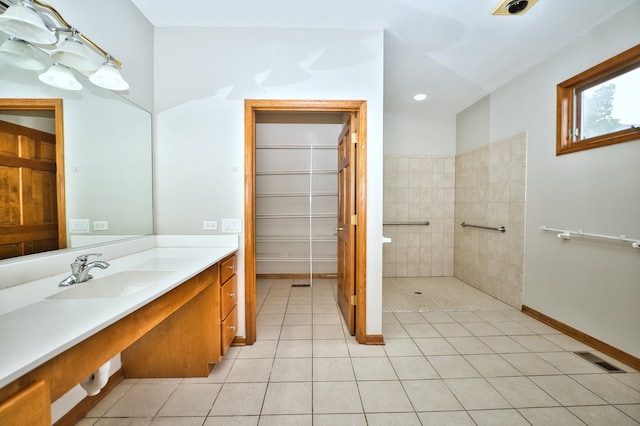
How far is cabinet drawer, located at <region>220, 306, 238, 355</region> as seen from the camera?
5.87ft

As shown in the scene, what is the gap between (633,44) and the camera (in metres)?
1.81

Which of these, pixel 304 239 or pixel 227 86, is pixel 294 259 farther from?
pixel 227 86

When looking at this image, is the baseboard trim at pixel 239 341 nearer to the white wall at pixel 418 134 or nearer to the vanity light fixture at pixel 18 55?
the vanity light fixture at pixel 18 55

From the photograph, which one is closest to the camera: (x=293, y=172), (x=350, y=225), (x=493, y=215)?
(x=350, y=225)

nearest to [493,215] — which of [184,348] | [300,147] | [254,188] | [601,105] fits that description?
[601,105]

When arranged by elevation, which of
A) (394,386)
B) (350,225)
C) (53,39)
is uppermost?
(53,39)

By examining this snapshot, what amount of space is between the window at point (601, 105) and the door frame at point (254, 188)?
6.04 feet

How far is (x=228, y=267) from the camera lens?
1914 millimetres

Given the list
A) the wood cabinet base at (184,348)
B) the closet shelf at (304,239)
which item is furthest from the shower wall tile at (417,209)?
the wood cabinet base at (184,348)

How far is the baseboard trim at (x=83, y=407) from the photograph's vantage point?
4.32ft

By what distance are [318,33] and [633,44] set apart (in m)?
A: 2.27

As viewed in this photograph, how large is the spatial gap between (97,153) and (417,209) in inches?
149

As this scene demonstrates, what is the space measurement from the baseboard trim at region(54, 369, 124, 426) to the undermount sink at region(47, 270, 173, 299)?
0.72 metres

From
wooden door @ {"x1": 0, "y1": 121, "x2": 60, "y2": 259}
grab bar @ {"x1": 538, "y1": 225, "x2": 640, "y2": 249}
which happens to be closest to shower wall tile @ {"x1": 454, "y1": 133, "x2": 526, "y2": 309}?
grab bar @ {"x1": 538, "y1": 225, "x2": 640, "y2": 249}
